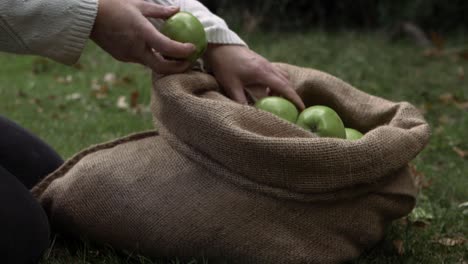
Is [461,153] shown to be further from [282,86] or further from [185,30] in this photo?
[185,30]

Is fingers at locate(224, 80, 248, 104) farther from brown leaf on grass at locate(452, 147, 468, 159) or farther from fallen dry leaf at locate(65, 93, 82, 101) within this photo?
fallen dry leaf at locate(65, 93, 82, 101)

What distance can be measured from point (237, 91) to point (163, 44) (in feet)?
1.29

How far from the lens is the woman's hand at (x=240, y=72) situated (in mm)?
2258

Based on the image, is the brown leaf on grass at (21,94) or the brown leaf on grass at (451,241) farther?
the brown leaf on grass at (21,94)

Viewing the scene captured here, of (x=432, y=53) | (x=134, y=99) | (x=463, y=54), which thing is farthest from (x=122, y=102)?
(x=463, y=54)

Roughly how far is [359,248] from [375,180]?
232mm

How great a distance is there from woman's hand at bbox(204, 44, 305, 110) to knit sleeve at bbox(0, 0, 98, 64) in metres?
0.50

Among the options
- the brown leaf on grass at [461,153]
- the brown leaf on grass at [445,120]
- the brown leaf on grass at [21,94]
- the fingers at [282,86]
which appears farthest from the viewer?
the brown leaf on grass at [21,94]

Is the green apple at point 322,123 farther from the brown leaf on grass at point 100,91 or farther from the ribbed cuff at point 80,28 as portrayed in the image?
the brown leaf on grass at point 100,91

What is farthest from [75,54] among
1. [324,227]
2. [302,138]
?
[324,227]

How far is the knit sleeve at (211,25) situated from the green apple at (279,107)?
0.22 meters

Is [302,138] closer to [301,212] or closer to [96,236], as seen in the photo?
[301,212]

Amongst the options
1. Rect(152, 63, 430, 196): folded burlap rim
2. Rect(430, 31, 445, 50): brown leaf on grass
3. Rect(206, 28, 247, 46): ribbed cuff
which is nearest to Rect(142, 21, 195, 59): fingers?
Rect(152, 63, 430, 196): folded burlap rim

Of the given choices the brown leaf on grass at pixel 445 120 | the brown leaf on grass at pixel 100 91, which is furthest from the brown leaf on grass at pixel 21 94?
the brown leaf on grass at pixel 445 120
